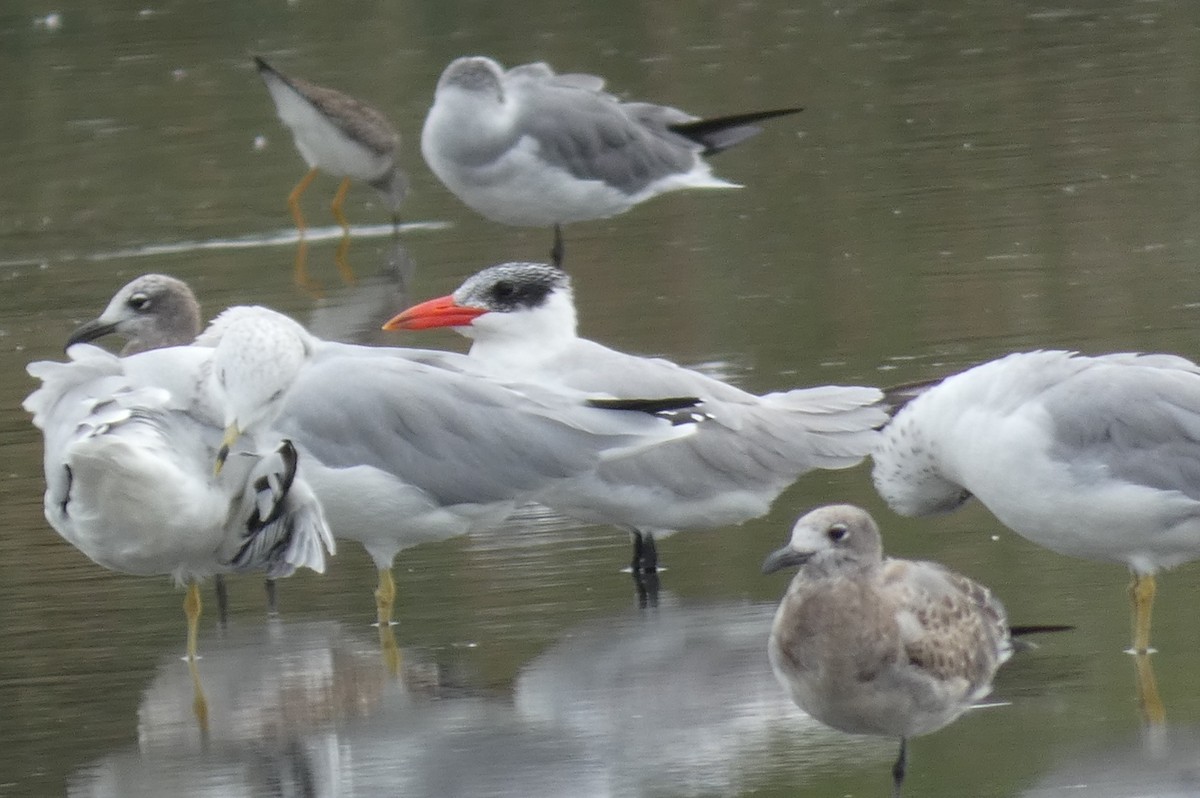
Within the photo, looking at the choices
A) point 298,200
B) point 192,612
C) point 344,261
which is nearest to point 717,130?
point 344,261

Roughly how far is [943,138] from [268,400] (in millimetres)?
8234

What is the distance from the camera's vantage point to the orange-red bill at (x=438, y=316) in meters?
7.25

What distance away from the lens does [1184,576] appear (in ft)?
21.5

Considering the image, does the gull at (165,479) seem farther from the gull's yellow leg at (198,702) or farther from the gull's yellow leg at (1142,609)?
the gull's yellow leg at (1142,609)

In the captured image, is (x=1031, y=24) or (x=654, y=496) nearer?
(x=654, y=496)

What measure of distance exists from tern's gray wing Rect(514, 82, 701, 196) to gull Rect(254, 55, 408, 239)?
172 centimetres

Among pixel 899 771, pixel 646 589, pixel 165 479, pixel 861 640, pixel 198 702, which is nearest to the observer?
pixel 861 640

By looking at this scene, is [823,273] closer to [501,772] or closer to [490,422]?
[490,422]

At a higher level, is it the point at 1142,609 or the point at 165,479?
the point at 165,479

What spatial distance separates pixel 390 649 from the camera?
20.8 ft

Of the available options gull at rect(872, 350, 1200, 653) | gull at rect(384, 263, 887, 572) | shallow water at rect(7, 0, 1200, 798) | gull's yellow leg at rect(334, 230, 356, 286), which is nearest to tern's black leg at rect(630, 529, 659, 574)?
gull at rect(384, 263, 887, 572)

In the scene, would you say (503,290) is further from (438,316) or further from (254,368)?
(254,368)

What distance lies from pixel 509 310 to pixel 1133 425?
2247mm

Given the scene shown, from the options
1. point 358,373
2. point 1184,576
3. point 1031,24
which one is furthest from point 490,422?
point 1031,24
